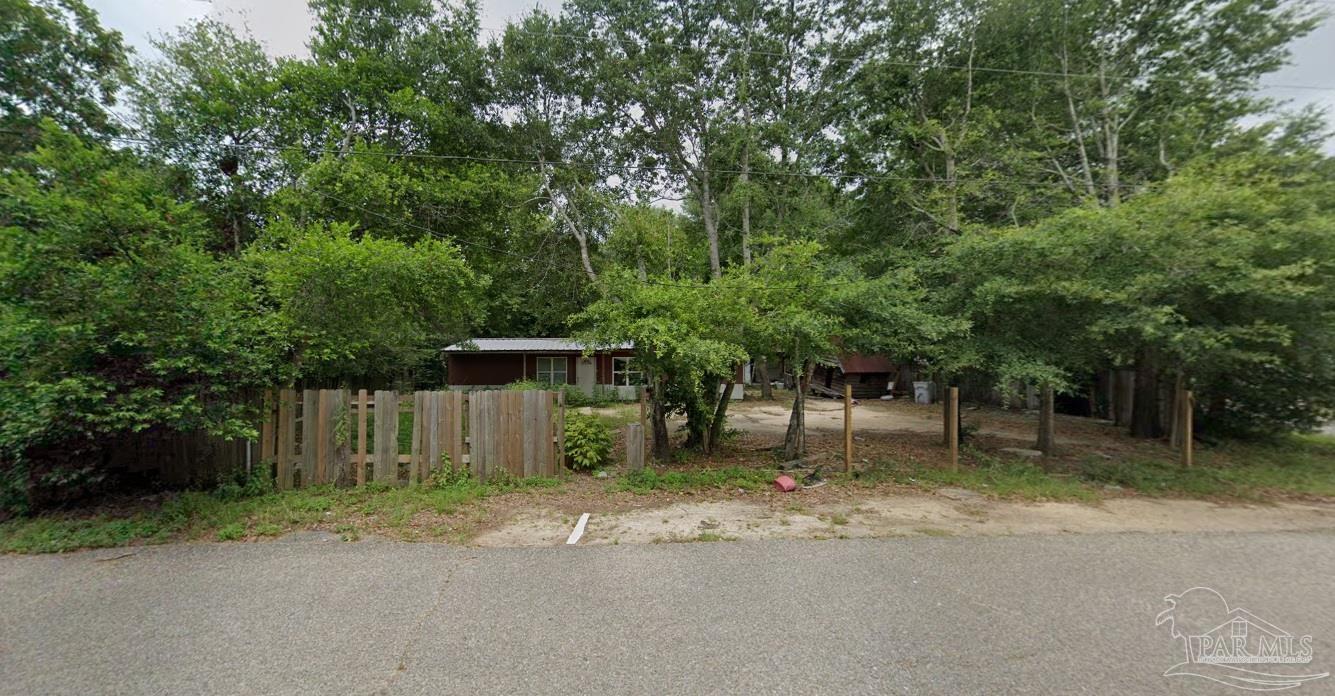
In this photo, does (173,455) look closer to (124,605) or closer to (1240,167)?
(124,605)

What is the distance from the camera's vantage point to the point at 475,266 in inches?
554

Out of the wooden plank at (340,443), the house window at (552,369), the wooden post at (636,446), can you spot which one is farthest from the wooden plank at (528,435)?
the house window at (552,369)

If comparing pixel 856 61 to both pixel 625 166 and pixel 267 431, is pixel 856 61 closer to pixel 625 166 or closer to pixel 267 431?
pixel 625 166

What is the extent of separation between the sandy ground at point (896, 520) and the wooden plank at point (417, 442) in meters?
1.68

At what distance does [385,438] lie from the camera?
20.1 ft

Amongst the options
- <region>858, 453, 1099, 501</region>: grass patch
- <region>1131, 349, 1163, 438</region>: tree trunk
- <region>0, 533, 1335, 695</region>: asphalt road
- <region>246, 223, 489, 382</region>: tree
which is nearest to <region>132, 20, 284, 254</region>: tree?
<region>246, 223, 489, 382</region>: tree

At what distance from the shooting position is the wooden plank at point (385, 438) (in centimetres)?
610

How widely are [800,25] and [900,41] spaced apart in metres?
3.24

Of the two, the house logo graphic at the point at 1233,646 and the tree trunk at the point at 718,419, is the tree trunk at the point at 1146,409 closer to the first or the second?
the tree trunk at the point at 718,419

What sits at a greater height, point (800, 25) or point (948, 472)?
point (800, 25)

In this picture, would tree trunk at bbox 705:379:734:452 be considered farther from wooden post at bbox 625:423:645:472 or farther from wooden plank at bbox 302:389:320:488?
wooden plank at bbox 302:389:320:488

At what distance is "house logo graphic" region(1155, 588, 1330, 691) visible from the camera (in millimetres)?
2549

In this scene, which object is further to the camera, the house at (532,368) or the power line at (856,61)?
the house at (532,368)

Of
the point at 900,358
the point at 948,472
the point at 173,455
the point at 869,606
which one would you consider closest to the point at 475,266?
the point at 173,455
